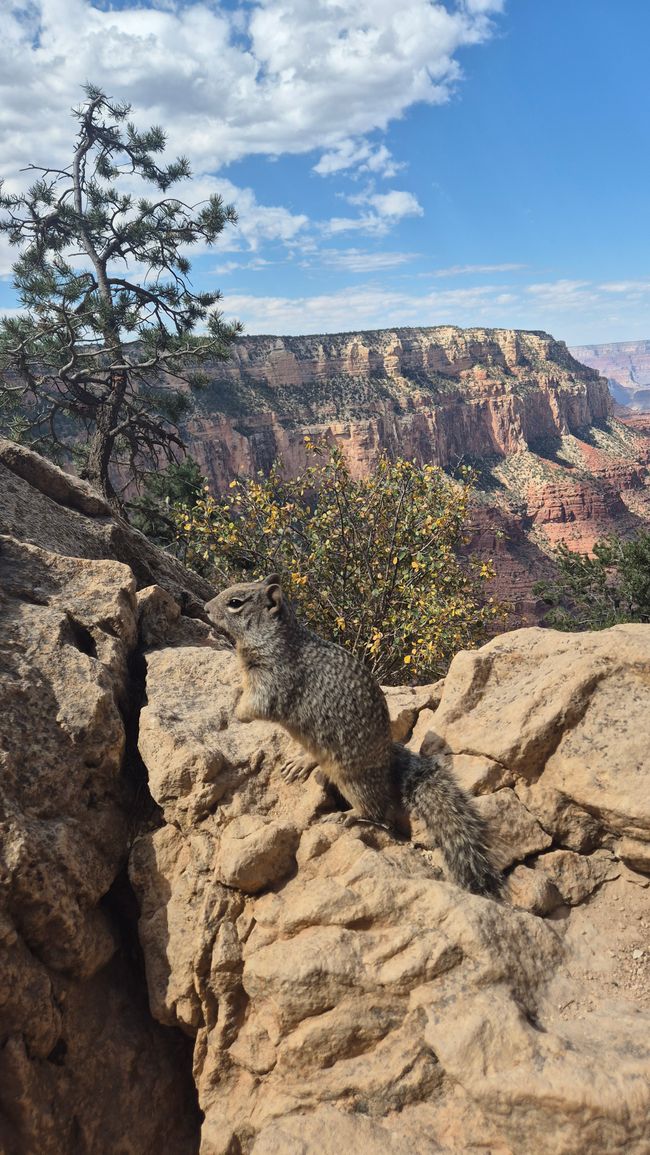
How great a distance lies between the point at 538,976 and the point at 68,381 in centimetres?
1665

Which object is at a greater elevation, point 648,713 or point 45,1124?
point 648,713

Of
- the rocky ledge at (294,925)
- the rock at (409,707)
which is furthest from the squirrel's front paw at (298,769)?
the rock at (409,707)

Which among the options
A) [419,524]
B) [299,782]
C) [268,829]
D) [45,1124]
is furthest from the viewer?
[419,524]

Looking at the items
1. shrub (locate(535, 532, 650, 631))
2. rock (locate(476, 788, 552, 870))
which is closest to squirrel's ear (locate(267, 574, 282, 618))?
rock (locate(476, 788, 552, 870))

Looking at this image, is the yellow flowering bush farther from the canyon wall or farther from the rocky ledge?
the canyon wall

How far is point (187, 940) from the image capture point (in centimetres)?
537

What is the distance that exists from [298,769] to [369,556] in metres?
8.52

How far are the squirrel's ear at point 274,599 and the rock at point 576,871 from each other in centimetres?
303

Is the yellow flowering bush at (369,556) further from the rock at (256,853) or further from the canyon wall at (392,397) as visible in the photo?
the canyon wall at (392,397)

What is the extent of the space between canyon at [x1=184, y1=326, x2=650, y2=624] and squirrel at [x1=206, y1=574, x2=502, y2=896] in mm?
72586

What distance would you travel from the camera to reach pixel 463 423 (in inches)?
4397

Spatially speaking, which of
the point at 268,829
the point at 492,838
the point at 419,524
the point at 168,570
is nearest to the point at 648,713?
the point at 492,838

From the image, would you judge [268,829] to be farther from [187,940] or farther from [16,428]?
[16,428]

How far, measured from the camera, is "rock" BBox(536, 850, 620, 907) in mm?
5480
